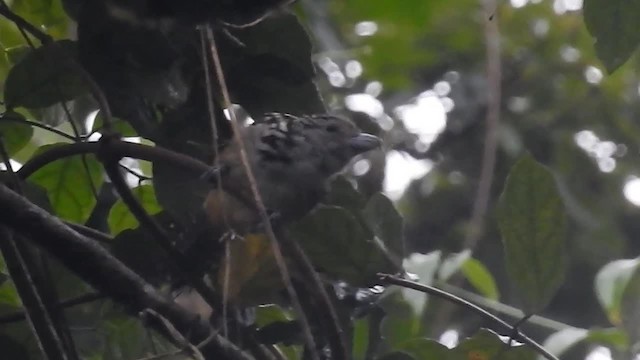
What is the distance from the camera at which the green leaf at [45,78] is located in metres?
1.05

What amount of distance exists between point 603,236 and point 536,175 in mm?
2312

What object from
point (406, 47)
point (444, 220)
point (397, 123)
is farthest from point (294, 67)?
point (444, 220)

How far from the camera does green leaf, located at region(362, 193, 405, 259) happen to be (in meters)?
1.11

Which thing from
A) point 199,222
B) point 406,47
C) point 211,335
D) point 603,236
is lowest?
point 211,335

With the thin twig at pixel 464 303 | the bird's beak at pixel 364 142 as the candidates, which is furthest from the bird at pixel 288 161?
the thin twig at pixel 464 303

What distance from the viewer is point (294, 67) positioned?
101cm

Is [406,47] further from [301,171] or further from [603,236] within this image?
[603,236]

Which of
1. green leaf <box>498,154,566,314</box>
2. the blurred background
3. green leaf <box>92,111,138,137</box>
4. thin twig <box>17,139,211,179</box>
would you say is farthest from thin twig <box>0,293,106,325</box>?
the blurred background

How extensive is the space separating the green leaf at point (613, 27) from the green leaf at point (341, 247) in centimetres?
26

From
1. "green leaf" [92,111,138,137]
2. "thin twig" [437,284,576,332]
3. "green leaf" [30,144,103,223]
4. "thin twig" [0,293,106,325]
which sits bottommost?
"thin twig" [0,293,106,325]

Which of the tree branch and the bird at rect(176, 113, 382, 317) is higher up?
the bird at rect(176, 113, 382, 317)

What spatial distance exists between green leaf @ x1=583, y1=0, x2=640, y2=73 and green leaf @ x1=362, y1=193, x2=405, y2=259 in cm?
26

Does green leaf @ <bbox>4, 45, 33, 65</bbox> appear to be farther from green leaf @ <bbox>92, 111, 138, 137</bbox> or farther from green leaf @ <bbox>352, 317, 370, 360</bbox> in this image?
green leaf @ <bbox>352, 317, 370, 360</bbox>

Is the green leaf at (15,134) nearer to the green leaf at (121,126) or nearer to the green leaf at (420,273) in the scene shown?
the green leaf at (121,126)
